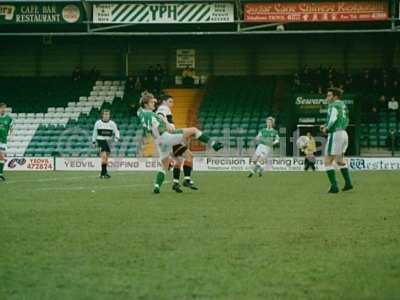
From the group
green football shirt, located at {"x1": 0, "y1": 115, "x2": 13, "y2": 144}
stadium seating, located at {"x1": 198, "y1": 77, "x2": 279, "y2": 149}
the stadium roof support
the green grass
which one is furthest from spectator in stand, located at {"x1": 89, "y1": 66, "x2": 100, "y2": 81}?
the green grass

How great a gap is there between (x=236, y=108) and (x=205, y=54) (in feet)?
18.1

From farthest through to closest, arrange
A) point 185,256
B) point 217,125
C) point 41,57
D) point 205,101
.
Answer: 1. point 41,57
2. point 205,101
3. point 217,125
4. point 185,256

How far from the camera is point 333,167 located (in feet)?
57.9

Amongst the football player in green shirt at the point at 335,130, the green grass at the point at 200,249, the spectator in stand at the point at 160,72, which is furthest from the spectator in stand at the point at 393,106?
the green grass at the point at 200,249

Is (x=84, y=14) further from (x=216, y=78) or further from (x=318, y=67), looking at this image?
(x=318, y=67)

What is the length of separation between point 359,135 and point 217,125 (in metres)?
6.36

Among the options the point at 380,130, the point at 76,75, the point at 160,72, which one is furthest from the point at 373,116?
the point at 76,75

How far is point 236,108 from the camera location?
40125 millimetres

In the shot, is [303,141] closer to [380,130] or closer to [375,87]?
[380,130]

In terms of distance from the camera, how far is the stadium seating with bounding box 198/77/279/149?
37469mm

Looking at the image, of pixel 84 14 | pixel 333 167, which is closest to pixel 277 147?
pixel 84 14

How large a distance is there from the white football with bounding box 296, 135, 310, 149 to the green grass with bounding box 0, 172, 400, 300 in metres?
20.3

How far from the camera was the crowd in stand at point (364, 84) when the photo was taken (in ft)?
126

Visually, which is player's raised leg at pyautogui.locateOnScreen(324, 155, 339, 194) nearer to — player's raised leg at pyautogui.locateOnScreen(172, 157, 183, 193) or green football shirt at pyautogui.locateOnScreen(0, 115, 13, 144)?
player's raised leg at pyautogui.locateOnScreen(172, 157, 183, 193)
